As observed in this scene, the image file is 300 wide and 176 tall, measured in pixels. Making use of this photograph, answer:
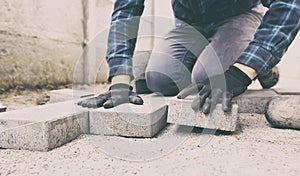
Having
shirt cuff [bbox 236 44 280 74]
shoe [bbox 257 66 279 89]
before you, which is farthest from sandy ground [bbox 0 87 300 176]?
shoe [bbox 257 66 279 89]

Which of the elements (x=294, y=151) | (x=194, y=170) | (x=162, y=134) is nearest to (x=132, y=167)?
(x=194, y=170)

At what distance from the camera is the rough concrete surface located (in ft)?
2.59

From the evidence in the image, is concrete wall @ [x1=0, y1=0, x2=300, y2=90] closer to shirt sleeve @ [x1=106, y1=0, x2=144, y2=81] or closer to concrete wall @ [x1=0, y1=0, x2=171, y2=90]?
concrete wall @ [x1=0, y1=0, x2=171, y2=90]

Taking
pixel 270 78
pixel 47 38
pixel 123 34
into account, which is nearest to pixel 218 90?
pixel 123 34

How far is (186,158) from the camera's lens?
89cm

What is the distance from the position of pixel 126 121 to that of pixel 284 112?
610 millimetres

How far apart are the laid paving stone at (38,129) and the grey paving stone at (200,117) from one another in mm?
340

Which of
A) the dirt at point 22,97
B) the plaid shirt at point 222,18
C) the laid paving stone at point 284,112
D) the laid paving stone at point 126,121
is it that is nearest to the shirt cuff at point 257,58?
the plaid shirt at point 222,18

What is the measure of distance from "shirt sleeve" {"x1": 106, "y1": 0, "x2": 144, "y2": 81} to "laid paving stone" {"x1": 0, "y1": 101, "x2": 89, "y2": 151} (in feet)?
1.08

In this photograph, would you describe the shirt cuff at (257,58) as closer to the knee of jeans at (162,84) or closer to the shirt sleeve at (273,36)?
the shirt sleeve at (273,36)

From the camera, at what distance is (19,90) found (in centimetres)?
202

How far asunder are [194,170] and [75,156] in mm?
353

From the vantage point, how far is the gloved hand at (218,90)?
1.09 m

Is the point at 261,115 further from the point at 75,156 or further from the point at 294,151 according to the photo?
the point at 75,156
